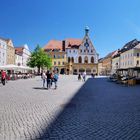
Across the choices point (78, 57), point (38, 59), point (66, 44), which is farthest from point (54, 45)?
point (38, 59)

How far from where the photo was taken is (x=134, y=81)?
30.0 metres

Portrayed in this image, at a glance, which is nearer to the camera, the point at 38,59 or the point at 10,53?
the point at 38,59

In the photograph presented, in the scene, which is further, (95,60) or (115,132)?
(95,60)

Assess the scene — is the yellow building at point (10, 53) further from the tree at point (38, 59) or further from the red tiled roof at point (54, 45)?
the red tiled roof at point (54, 45)

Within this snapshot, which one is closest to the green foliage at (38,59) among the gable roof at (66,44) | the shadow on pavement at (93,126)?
the gable roof at (66,44)

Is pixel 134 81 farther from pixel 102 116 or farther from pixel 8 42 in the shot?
pixel 8 42

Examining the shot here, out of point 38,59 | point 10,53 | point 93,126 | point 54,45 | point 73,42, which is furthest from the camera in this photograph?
point 54,45

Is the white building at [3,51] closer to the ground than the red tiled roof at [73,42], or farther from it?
closer to the ground

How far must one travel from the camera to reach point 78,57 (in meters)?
93.2

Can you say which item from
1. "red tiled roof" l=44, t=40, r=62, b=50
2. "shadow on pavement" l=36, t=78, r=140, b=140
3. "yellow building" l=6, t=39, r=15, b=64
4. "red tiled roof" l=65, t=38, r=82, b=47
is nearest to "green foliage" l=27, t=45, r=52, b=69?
"yellow building" l=6, t=39, r=15, b=64

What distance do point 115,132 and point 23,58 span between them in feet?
302

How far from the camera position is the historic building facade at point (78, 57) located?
91.6 m

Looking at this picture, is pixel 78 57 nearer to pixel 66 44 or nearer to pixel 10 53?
pixel 66 44

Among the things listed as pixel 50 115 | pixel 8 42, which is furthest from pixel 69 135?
pixel 8 42
